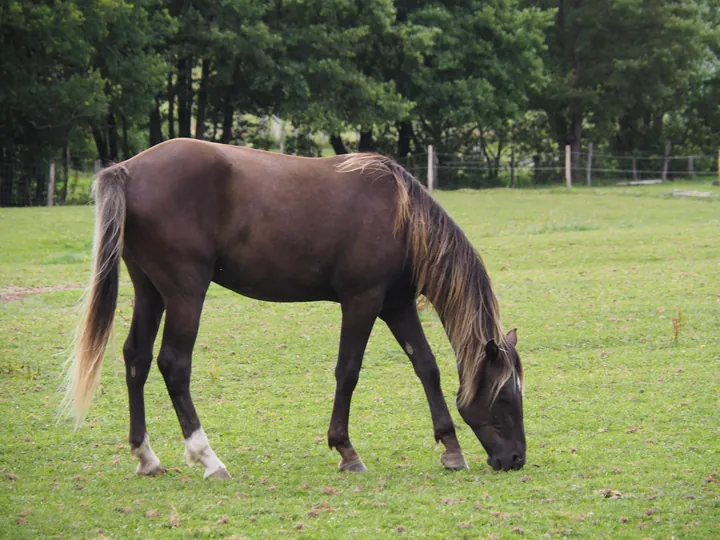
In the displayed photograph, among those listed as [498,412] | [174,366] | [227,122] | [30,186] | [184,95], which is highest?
[184,95]

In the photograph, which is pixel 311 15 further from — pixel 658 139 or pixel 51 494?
pixel 51 494

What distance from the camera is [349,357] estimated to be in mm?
5840

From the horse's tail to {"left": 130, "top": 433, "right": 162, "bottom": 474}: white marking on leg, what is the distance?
399mm

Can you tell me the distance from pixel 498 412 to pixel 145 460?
2.15 metres

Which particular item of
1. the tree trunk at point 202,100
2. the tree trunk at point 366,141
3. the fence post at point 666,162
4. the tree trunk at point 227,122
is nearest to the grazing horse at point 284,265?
the tree trunk at point 202,100

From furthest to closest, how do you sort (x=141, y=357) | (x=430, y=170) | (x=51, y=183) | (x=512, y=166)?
(x=512, y=166) < (x=430, y=170) < (x=51, y=183) < (x=141, y=357)

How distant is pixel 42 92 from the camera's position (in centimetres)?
2552

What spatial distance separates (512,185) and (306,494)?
3082 centimetres

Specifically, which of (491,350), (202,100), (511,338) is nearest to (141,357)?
(491,350)

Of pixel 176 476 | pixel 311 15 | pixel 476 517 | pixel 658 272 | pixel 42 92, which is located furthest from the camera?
pixel 311 15

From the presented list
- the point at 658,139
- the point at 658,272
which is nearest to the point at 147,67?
the point at 658,272

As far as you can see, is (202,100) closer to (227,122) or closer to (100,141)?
(227,122)

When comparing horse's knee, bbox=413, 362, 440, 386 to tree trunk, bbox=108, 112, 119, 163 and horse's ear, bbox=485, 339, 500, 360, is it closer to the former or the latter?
horse's ear, bbox=485, 339, 500, 360

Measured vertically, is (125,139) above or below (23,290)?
above
